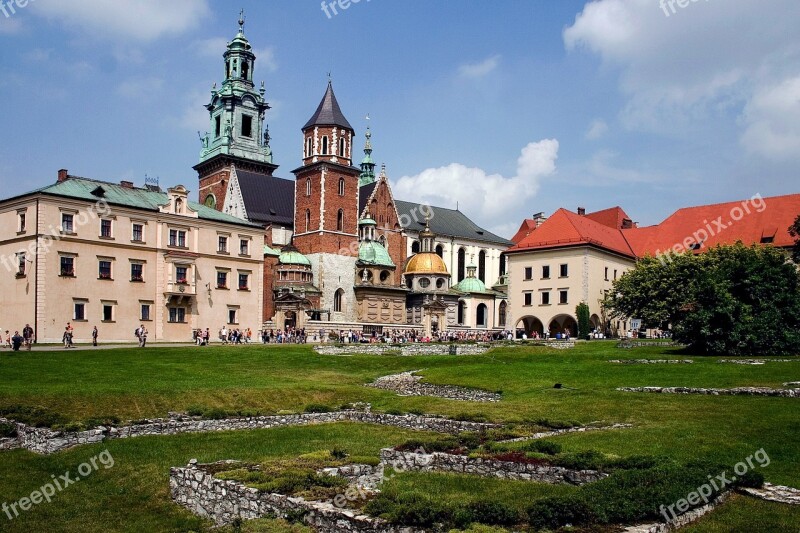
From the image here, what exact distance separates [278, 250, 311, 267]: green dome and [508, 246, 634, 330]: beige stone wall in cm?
2119

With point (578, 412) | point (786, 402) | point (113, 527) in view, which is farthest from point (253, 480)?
point (786, 402)

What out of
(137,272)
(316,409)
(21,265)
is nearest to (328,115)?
(137,272)

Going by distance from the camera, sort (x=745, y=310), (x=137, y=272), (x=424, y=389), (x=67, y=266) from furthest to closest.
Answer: (x=137, y=272)
(x=67, y=266)
(x=745, y=310)
(x=424, y=389)

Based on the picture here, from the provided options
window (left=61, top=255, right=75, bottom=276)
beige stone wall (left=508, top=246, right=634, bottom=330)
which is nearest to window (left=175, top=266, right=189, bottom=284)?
window (left=61, top=255, right=75, bottom=276)

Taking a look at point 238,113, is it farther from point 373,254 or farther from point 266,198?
point 373,254

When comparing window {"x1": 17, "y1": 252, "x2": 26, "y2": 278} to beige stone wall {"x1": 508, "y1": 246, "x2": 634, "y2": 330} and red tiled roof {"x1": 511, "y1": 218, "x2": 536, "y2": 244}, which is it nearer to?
beige stone wall {"x1": 508, "y1": 246, "x2": 634, "y2": 330}

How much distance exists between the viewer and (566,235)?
2985 inches

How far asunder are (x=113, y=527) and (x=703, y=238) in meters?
74.3

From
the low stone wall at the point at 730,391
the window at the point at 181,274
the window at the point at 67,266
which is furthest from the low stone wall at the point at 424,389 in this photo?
the window at the point at 67,266

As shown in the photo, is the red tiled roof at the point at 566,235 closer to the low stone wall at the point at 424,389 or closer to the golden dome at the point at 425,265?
the golden dome at the point at 425,265

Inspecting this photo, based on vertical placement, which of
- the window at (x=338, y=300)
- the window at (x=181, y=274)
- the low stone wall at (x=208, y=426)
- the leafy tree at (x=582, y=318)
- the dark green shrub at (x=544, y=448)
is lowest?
the low stone wall at (x=208, y=426)

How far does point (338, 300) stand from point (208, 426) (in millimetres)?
56957

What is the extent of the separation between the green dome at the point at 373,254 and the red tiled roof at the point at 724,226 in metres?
27.5

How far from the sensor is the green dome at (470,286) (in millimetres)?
95000
